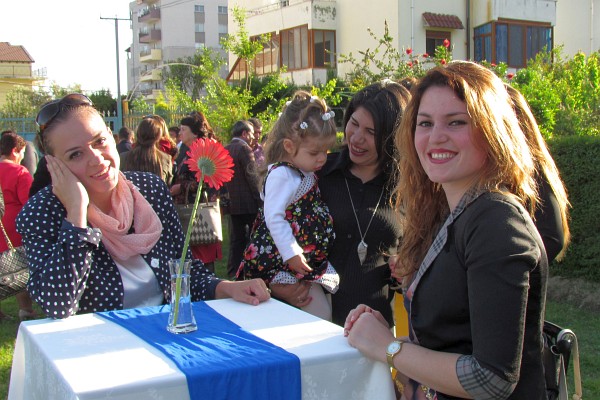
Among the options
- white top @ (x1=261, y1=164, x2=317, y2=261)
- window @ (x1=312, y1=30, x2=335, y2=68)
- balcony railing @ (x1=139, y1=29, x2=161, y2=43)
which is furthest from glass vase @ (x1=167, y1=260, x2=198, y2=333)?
balcony railing @ (x1=139, y1=29, x2=161, y2=43)

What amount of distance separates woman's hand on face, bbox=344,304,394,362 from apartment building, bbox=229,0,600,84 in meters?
22.6

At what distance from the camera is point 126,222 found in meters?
2.48

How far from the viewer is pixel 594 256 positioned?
6.34 metres

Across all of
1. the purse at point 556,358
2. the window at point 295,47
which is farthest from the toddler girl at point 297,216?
the window at point 295,47

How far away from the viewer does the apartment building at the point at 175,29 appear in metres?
66.8

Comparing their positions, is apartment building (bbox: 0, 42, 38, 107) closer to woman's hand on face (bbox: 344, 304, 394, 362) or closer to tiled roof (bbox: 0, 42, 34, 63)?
tiled roof (bbox: 0, 42, 34, 63)

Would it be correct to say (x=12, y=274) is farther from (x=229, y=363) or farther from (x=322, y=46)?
(x=322, y=46)

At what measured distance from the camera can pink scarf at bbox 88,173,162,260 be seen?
2424 millimetres

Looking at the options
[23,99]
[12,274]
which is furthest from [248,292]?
[23,99]

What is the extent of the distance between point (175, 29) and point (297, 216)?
223ft

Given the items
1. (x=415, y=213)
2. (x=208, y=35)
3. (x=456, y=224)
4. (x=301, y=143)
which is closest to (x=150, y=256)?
(x=301, y=143)

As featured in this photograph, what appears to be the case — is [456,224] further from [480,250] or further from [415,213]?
[415,213]

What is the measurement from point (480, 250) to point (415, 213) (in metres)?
0.57

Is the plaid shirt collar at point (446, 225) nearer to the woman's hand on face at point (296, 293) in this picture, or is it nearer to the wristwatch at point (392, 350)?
the wristwatch at point (392, 350)
